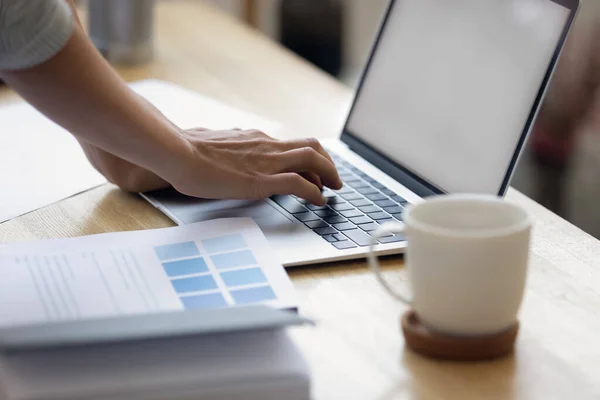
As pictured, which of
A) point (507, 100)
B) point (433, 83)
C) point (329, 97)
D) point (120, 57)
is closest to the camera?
point (507, 100)

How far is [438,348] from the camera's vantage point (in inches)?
27.9

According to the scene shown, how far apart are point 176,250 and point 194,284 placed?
0.25ft

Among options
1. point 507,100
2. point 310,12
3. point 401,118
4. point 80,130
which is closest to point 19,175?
point 80,130

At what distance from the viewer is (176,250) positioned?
33.6 inches

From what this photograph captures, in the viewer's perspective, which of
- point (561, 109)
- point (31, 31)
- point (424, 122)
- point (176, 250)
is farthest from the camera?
point (561, 109)

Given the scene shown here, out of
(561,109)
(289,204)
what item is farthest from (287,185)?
(561,109)

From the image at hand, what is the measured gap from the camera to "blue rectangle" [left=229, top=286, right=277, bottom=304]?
76 cm

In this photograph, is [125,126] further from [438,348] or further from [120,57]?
[120,57]

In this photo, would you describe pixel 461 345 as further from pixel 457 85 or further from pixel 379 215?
pixel 457 85

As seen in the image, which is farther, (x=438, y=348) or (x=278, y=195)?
(x=278, y=195)

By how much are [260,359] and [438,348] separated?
0.48 ft

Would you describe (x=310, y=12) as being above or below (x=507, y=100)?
below

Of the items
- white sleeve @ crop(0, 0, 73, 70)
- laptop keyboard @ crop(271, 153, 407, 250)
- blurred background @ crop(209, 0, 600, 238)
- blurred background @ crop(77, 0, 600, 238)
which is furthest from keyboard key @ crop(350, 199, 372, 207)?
blurred background @ crop(209, 0, 600, 238)

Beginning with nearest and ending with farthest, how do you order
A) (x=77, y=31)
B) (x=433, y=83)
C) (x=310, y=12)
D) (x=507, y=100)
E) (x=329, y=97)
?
(x=77, y=31) < (x=507, y=100) < (x=433, y=83) < (x=329, y=97) < (x=310, y=12)
